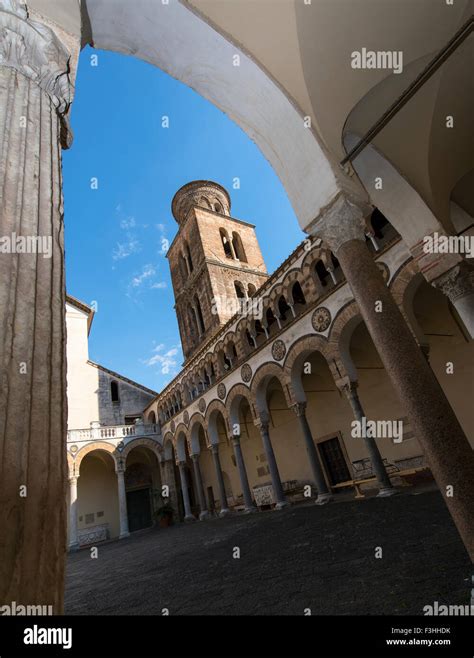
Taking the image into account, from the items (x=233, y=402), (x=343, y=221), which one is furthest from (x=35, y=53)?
(x=233, y=402)

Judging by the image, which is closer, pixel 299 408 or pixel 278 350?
pixel 299 408

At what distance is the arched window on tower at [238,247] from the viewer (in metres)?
23.8

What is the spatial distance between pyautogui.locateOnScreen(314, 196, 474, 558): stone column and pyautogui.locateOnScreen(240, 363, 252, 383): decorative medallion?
8899 millimetres

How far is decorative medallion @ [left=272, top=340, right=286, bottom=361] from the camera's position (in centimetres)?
1120

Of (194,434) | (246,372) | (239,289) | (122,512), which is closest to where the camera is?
(246,372)

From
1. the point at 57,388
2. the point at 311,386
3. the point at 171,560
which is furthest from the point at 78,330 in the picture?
the point at 57,388

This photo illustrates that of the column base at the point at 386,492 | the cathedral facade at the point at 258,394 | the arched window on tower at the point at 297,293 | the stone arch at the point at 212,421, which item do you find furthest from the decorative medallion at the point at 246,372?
the column base at the point at 386,492

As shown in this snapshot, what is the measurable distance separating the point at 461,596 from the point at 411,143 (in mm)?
6012

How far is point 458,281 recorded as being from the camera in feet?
18.4

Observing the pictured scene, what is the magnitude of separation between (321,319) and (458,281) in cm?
441

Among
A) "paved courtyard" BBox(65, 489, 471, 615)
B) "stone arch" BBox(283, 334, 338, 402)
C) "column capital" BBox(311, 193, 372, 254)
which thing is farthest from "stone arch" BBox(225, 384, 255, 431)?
"column capital" BBox(311, 193, 372, 254)

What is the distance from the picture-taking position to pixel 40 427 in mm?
1224

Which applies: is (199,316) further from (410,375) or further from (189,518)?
(410,375)
